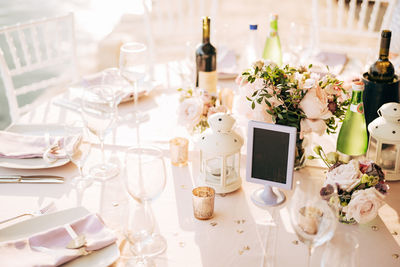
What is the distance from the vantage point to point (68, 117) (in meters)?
1.80

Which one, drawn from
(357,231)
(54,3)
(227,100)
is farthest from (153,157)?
(54,3)

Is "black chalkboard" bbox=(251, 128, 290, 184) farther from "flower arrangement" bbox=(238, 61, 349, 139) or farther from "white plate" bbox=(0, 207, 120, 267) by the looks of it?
"white plate" bbox=(0, 207, 120, 267)

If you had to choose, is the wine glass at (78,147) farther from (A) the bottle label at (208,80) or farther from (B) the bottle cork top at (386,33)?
(B) the bottle cork top at (386,33)

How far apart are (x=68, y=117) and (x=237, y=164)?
747mm

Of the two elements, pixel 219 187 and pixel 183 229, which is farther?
pixel 219 187

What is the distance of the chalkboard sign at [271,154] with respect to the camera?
4.00ft

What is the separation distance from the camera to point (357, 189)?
1185mm

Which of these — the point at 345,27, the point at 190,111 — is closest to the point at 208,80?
the point at 190,111

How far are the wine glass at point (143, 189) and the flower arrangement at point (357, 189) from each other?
0.41 m

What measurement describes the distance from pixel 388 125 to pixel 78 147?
2.95ft

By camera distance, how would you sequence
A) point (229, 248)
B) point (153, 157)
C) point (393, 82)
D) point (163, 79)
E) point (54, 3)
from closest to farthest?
point (153, 157) < point (229, 248) < point (393, 82) < point (163, 79) < point (54, 3)

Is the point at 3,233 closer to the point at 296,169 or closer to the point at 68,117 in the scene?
the point at 68,117

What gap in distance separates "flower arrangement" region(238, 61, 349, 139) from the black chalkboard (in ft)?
0.20

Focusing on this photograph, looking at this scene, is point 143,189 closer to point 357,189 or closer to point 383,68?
point 357,189
